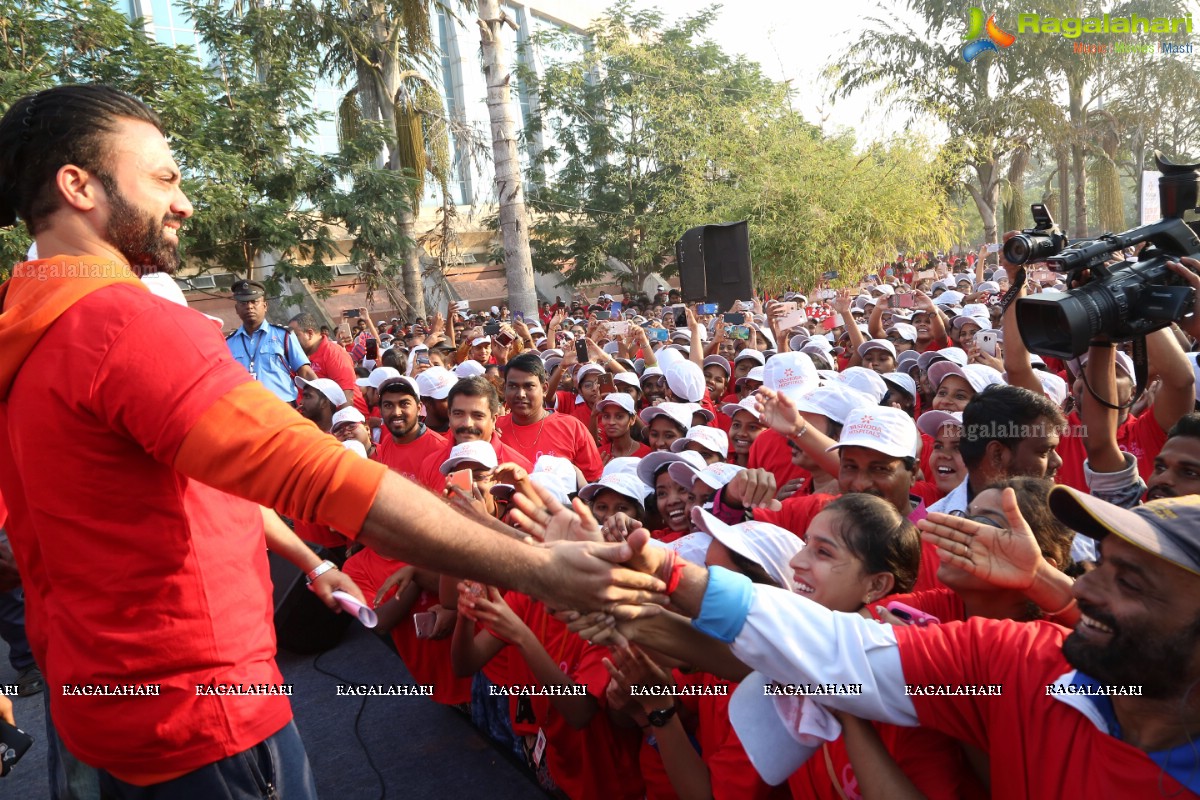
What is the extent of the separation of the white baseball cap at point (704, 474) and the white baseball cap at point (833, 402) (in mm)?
A: 688

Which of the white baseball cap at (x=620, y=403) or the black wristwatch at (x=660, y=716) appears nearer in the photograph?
the black wristwatch at (x=660, y=716)

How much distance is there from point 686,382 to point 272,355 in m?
3.45

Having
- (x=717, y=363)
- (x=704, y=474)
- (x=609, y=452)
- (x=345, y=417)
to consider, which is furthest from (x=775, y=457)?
(x=345, y=417)

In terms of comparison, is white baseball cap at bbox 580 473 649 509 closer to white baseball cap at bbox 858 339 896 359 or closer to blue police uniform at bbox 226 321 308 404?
white baseball cap at bbox 858 339 896 359

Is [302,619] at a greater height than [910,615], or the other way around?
[910,615]

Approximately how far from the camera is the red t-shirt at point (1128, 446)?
12.7ft

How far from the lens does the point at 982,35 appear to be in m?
24.8

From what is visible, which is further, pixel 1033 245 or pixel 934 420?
pixel 934 420

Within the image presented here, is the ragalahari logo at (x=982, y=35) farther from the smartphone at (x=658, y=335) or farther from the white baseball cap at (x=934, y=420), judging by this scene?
the white baseball cap at (x=934, y=420)

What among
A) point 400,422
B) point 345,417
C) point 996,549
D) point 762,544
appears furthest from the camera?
Answer: point 345,417

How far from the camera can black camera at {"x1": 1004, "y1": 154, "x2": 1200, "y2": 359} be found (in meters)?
2.86

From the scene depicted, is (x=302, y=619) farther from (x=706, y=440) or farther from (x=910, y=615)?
(x=910, y=615)

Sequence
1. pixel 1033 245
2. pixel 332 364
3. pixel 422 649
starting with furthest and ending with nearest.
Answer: pixel 332 364 < pixel 422 649 < pixel 1033 245

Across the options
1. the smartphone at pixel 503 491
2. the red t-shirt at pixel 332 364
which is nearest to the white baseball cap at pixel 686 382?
the smartphone at pixel 503 491
